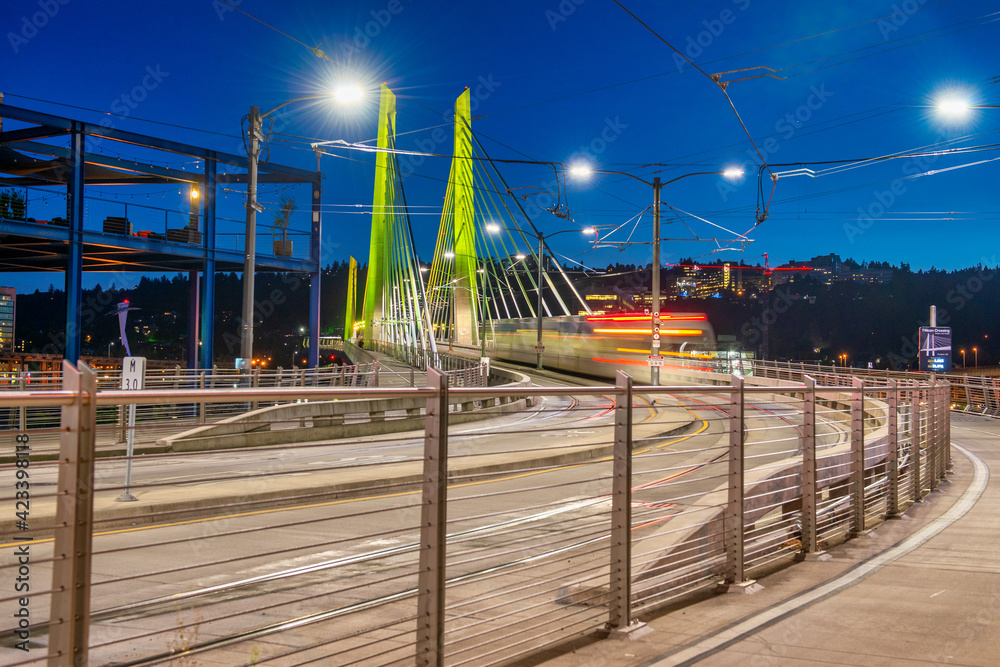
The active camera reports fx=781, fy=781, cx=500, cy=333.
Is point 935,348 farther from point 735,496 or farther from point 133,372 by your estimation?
point 133,372

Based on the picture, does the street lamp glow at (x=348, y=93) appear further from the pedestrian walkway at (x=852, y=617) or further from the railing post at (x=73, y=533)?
the railing post at (x=73, y=533)

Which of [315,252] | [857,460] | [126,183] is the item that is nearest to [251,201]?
[857,460]

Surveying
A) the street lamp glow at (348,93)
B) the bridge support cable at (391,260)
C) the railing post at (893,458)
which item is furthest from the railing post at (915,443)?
the bridge support cable at (391,260)

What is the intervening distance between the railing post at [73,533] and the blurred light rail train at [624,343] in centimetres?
2881

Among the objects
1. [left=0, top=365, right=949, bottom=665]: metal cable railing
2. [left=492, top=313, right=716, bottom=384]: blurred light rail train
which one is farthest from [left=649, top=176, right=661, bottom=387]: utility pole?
[left=0, top=365, right=949, bottom=665]: metal cable railing

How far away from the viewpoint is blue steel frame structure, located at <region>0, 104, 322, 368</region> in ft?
103

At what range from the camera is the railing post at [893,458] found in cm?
928

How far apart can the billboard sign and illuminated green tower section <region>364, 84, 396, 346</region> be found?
38.4 metres

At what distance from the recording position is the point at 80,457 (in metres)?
2.75

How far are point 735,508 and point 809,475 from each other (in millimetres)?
1530

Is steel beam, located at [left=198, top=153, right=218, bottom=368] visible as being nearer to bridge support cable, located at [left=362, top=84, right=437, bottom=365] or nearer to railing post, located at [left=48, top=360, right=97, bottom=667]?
bridge support cable, located at [left=362, top=84, right=437, bottom=365]

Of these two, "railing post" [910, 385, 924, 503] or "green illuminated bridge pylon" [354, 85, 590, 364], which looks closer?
"railing post" [910, 385, 924, 503]

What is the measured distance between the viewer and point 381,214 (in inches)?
Result: 2810

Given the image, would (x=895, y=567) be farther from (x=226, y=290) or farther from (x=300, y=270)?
(x=226, y=290)
